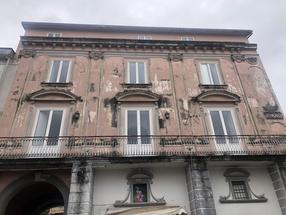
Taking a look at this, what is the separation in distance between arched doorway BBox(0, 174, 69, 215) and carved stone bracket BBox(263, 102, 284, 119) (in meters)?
11.2

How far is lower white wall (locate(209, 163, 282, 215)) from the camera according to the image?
10.7 m

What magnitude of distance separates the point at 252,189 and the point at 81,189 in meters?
7.62

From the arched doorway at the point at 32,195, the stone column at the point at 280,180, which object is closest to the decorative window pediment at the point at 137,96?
the arched doorway at the point at 32,195

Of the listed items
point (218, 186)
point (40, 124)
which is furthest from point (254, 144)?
point (40, 124)

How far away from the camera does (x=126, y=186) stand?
11031 millimetres

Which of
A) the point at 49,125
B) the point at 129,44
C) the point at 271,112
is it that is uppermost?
the point at 129,44

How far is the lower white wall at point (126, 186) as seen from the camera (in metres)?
10.7

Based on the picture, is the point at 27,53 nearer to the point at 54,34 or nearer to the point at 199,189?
the point at 54,34

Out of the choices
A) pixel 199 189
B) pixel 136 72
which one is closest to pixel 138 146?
pixel 199 189

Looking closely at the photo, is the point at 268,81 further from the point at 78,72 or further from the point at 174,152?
the point at 78,72

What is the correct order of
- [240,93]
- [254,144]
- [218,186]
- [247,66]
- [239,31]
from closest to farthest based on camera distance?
[218,186]
[254,144]
[240,93]
[247,66]
[239,31]

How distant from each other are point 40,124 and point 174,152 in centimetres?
693

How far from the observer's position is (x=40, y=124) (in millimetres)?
12719

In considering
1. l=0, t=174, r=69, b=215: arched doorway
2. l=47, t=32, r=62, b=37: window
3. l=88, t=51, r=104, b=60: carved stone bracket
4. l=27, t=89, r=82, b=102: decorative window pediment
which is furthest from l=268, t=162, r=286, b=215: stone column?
l=47, t=32, r=62, b=37: window
